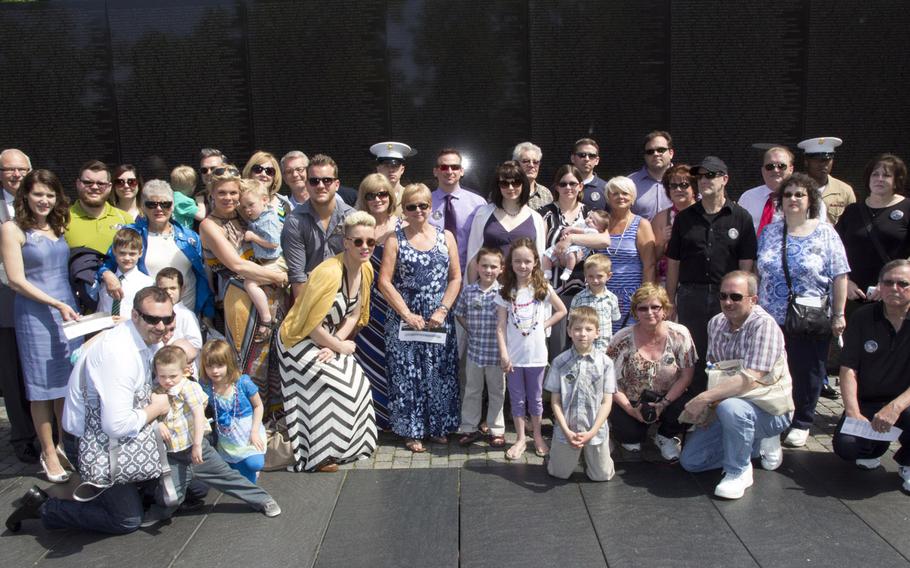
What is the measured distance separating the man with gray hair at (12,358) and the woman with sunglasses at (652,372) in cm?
405

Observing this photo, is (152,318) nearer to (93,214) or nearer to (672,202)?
(93,214)

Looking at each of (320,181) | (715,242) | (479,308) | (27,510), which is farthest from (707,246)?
(27,510)

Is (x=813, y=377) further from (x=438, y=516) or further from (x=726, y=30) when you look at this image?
(x=726, y=30)

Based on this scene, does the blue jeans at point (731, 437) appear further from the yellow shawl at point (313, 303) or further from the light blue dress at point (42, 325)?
the light blue dress at point (42, 325)

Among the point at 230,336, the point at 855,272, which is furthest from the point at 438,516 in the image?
the point at 855,272

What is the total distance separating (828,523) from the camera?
4059mm

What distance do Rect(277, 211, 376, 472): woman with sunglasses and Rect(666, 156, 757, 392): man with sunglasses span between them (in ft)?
7.00

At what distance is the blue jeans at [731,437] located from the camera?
177 inches

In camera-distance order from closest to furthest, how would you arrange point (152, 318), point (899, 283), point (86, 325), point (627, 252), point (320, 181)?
1. point (152, 318)
2. point (899, 283)
3. point (86, 325)
4. point (320, 181)
5. point (627, 252)

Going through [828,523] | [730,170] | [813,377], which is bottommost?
[828,523]

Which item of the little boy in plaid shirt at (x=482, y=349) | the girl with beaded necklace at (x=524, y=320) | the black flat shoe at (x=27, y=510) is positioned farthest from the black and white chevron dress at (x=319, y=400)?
the black flat shoe at (x=27, y=510)

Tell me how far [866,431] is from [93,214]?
520cm

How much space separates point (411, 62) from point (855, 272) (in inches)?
164

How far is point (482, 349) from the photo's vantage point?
520 cm
